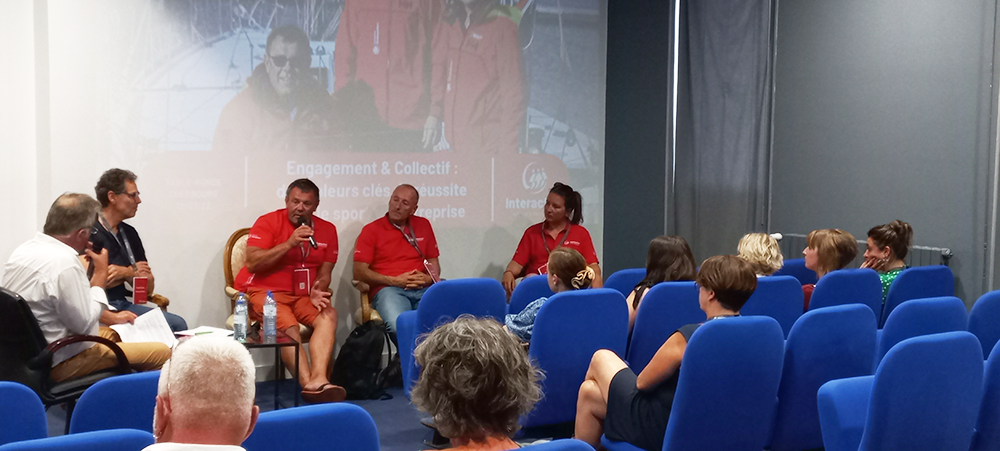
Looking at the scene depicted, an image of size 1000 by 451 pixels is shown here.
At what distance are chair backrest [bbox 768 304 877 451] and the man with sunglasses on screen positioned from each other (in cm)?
380

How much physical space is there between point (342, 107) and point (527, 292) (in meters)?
2.41

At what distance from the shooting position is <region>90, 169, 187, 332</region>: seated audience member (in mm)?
4797

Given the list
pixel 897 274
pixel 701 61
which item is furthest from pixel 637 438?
pixel 701 61

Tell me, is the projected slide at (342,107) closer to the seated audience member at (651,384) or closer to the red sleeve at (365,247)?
the red sleeve at (365,247)

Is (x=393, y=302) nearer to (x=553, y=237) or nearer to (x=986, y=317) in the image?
(x=553, y=237)

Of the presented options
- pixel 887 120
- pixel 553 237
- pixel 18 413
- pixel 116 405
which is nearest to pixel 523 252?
pixel 553 237

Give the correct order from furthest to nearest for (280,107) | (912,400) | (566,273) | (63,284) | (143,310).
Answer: (280,107) → (143,310) → (566,273) → (63,284) → (912,400)

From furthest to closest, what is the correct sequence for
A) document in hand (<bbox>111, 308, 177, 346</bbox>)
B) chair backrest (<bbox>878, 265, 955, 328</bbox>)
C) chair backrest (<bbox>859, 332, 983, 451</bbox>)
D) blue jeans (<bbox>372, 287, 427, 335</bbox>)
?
blue jeans (<bbox>372, 287, 427, 335</bbox>), chair backrest (<bbox>878, 265, 955, 328</bbox>), document in hand (<bbox>111, 308, 177, 346</bbox>), chair backrest (<bbox>859, 332, 983, 451</bbox>)

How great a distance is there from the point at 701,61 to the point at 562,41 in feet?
3.71

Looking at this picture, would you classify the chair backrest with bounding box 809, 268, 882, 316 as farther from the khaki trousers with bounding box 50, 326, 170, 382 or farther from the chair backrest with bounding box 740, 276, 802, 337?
the khaki trousers with bounding box 50, 326, 170, 382

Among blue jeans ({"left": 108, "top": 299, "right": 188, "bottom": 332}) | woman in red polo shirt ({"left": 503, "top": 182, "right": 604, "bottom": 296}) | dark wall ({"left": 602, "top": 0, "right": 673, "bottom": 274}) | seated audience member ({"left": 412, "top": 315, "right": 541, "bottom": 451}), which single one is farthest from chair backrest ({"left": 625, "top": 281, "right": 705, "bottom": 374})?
dark wall ({"left": 602, "top": 0, "right": 673, "bottom": 274})

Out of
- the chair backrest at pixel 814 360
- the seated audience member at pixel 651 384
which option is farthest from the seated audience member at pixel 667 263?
the chair backrest at pixel 814 360

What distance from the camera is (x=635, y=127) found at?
6758mm

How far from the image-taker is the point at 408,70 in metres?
6.12
